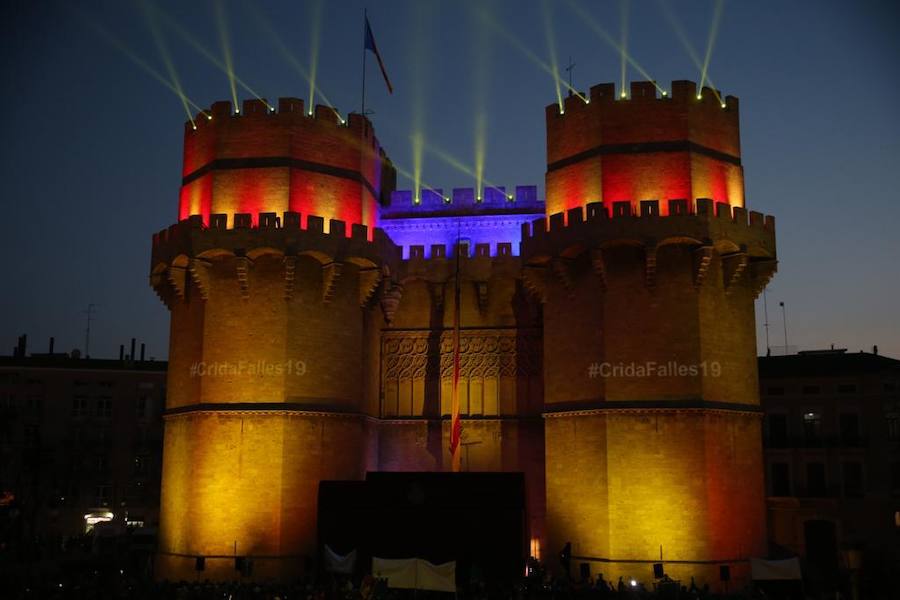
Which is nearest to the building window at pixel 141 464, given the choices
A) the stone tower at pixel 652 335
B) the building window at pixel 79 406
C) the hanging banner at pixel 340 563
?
the building window at pixel 79 406

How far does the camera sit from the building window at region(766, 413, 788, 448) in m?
48.4

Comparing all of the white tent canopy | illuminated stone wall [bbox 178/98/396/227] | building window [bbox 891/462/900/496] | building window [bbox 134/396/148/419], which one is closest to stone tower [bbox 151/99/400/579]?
illuminated stone wall [bbox 178/98/396/227]

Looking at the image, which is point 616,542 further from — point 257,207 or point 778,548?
point 257,207

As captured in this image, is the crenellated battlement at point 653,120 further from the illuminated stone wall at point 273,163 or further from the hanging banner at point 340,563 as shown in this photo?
the hanging banner at point 340,563

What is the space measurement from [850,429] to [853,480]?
2.55 metres

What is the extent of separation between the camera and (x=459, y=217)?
36750 mm

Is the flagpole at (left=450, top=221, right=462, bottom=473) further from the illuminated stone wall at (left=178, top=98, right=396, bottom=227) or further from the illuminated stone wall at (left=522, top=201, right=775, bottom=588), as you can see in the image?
the illuminated stone wall at (left=178, top=98, right=396, bottom=227)

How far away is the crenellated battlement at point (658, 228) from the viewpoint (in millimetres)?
29797

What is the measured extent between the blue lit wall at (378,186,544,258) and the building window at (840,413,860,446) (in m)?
22.0

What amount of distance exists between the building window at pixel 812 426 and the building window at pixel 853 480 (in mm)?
2052

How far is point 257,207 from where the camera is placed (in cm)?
Result: 3306

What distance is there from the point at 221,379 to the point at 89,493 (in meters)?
30.5

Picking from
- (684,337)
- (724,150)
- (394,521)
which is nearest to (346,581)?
(394,521)

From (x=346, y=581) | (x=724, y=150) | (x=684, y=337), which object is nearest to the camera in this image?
(x=346, y=581)
